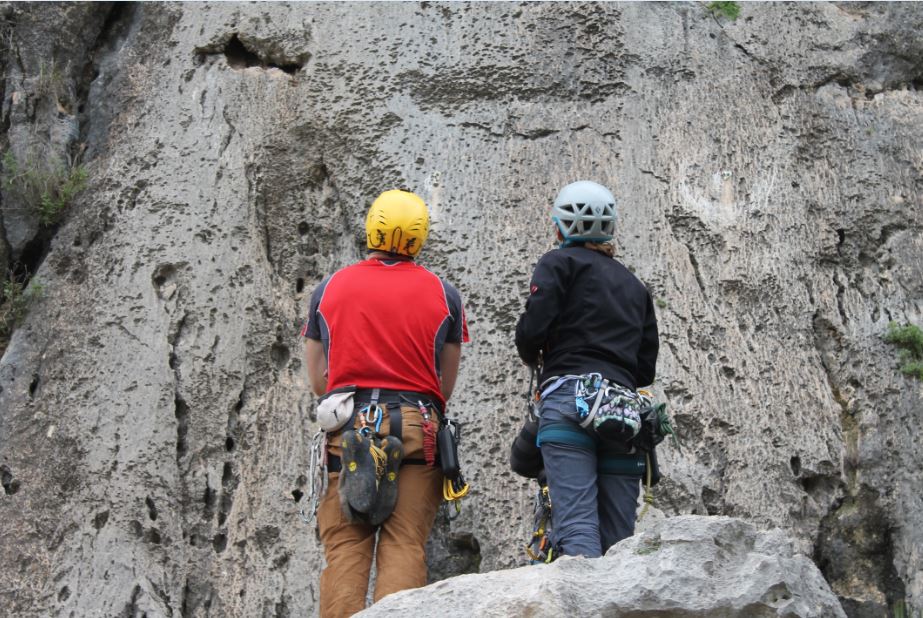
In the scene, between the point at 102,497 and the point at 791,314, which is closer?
the point at 102,497

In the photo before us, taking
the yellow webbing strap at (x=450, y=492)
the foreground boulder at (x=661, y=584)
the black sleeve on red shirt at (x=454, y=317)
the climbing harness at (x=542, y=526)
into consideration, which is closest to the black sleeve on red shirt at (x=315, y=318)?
the black sleeve on red shirt at (x=454, y=317)

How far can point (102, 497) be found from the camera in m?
6.38

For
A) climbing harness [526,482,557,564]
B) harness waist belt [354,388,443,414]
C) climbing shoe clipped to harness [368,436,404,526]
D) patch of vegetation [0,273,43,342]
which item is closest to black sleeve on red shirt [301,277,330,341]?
harness waist belt [354,388,443,414]

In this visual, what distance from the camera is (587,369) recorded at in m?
4.97

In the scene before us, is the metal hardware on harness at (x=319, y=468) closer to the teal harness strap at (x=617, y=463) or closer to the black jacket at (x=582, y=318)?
the black jacket at (x=582, y=318)

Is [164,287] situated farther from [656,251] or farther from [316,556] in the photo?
[656,251]

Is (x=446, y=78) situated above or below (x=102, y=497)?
above

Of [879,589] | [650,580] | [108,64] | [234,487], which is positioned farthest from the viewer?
[108,64]

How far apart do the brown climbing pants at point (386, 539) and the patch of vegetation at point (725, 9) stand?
399 centimetres

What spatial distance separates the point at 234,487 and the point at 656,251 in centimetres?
265

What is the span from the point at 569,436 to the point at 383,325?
2.99 ft

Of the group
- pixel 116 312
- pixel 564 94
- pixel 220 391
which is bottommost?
pixel 220 391

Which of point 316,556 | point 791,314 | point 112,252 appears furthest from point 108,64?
point 791,314

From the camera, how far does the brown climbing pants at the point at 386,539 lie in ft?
15.9
